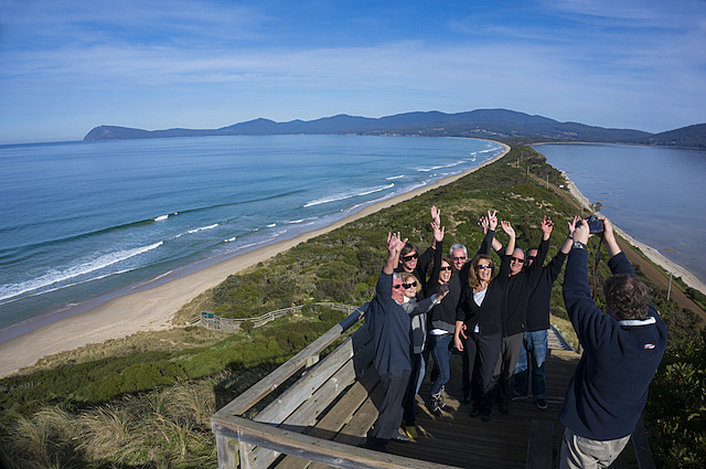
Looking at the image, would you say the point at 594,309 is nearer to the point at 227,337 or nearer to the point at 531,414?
the point at 531,414

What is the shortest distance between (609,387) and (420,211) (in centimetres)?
3084

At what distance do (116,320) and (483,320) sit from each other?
20.0 meters

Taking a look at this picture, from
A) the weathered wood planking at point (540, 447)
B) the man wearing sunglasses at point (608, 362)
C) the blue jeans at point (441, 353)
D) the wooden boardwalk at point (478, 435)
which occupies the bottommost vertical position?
the wooden boardwalk at point (478, 435)

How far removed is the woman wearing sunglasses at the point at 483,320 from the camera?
414 cm

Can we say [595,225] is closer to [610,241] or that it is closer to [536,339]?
[610,241]

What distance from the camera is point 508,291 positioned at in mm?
4301

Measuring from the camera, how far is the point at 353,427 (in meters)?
3.85

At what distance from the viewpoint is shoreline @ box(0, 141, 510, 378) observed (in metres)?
17.2

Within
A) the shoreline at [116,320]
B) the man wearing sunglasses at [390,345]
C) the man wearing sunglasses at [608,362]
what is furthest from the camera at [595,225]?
the shoreline at [116,320]

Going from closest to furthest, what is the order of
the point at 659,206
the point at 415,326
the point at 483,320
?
the point at 483,320 → the point at 415,326 → the point at 659,206

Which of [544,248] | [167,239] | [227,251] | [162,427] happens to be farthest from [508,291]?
[167,239]

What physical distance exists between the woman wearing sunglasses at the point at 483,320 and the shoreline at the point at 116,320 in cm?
1685

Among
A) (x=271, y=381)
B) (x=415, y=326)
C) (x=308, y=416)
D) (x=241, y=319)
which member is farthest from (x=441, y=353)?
(x=241, y=319)

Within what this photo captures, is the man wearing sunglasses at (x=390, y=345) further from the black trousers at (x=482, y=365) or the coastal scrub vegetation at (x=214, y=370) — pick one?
the coastal scrub vegetation at (x=214, y=370)
